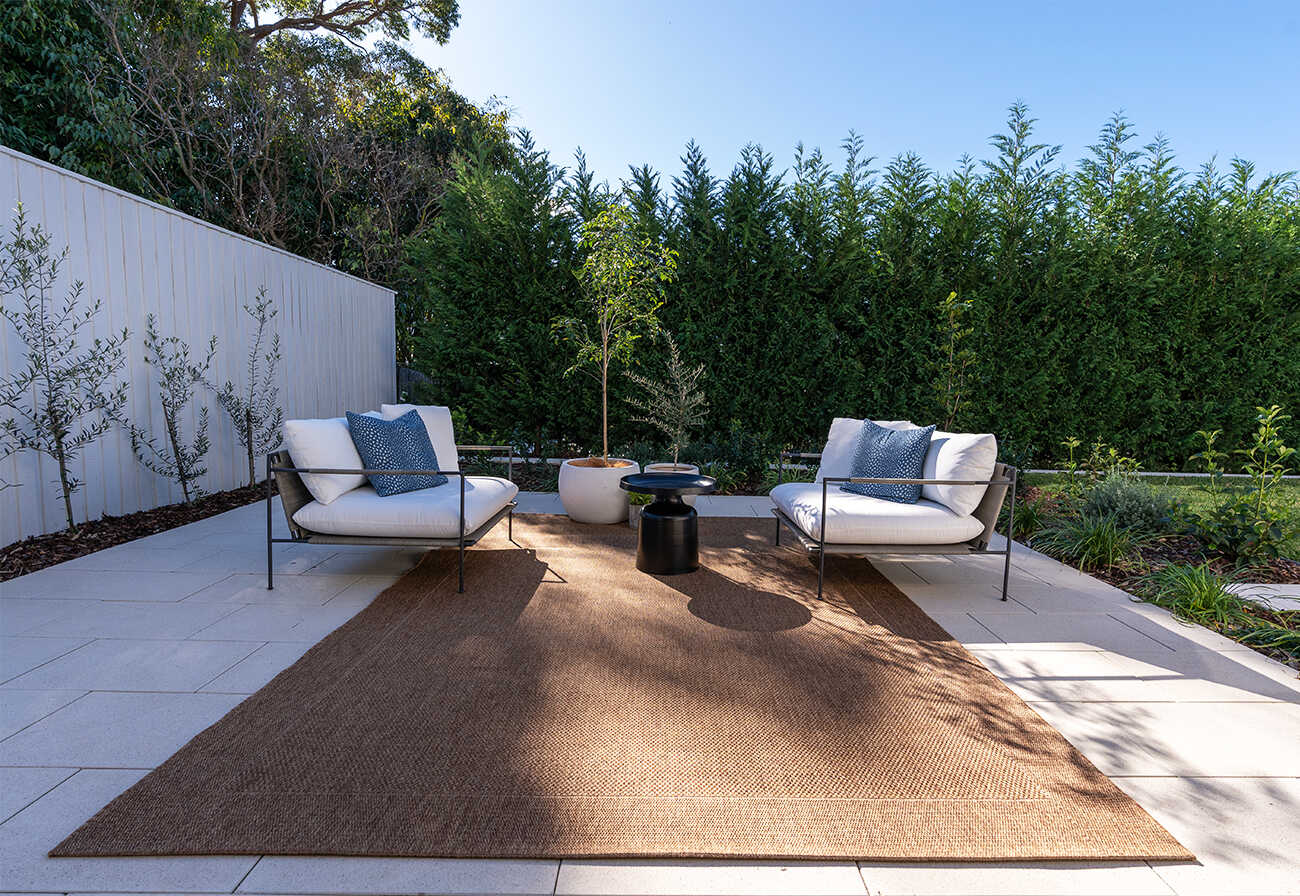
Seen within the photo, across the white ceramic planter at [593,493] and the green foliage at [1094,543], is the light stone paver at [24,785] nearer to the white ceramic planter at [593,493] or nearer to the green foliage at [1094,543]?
the white ceramic planter at [593,493]

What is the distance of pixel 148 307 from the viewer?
16.1 ft

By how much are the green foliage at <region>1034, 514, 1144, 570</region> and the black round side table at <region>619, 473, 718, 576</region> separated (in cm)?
245

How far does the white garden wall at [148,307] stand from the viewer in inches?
156

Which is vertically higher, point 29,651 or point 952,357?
point 952,357

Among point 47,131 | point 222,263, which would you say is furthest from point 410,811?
point 47,131

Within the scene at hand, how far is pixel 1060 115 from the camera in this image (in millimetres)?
6969

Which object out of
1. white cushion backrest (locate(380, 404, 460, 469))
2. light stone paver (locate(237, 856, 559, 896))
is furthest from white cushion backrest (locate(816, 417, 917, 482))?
light stone paver (locate(237, 856, 559, 896))

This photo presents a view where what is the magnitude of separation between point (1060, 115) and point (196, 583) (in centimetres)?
861

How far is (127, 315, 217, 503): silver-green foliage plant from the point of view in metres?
4.91

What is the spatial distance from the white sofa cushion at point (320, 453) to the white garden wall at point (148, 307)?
1802mm

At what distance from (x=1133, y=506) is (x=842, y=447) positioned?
2.09m

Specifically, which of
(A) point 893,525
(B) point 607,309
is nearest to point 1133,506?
(A) point 893,525

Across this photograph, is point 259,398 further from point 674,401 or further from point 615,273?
point 674,401

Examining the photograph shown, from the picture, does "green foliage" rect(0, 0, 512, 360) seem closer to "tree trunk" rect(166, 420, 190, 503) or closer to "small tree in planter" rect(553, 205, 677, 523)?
"small tree in planter" rect(553, 205, 677, 523)
